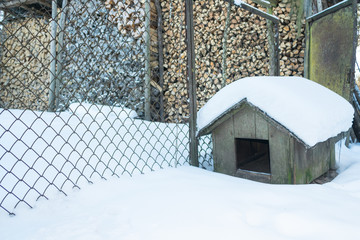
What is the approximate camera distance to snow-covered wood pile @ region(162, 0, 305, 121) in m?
4.35

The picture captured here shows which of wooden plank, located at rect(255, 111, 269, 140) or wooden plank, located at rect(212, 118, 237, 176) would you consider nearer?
wooden plank, located at rect(255, 111, 269, 140)

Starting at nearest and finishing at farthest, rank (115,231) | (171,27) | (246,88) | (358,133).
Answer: (115,231) < (246,88) < (358,133) < (171,27)

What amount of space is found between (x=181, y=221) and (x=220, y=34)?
4.49 m

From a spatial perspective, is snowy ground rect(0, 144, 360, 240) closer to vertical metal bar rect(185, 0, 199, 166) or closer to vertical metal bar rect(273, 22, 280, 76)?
vertical metal bar rect(185, 0, 199, 166)

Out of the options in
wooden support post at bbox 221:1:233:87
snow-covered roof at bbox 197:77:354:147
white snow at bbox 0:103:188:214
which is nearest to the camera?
white snow at bbox 0:103:188:214

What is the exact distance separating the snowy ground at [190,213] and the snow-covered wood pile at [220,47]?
2547 mm

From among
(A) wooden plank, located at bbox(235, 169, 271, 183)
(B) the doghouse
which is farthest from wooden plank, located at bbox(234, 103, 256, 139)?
(A) wooden plank, located at bbox(235, 169, 271, 183)

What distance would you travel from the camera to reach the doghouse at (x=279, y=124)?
5.88ft

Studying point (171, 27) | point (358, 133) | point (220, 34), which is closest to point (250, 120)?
point (358, 133)

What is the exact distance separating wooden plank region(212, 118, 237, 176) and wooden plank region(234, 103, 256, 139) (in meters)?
0.05

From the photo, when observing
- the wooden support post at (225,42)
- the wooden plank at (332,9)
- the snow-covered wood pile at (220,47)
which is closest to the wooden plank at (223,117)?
the snow-covered wood pile at (220,47)

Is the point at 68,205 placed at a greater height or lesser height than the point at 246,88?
lesser

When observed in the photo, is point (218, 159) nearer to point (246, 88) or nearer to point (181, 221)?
point (246, 88)

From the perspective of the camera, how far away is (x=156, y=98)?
5559mm
